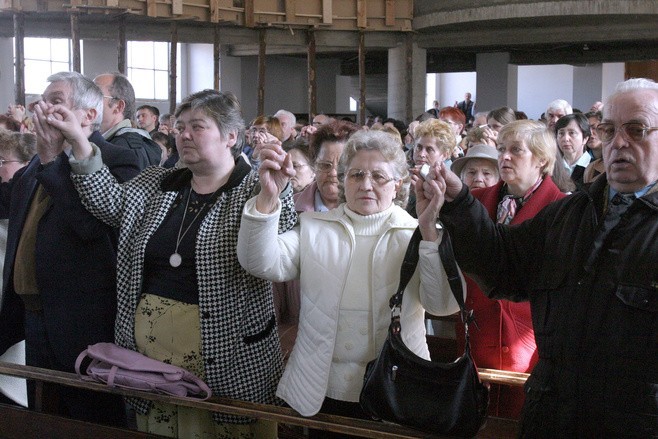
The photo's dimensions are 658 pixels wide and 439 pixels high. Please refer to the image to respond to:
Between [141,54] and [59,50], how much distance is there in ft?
7.67

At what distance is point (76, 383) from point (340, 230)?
118 cm

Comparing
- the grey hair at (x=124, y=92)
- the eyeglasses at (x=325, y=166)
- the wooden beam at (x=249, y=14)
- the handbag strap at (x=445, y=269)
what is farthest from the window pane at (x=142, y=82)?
the handbag strap at (x=445, y=269)

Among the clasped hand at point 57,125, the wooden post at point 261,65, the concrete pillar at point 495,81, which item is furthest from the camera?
the concrete pillar at point 495,81

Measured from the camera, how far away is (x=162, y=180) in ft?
10.4

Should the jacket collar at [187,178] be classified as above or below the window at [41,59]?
below

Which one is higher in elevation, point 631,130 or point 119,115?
point 119,115

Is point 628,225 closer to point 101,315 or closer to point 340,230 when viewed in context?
point 340,230

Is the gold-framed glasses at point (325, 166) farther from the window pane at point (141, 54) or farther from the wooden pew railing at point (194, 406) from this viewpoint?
the window pane at point (141, 54)

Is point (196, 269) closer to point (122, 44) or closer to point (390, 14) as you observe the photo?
point (122, 44)

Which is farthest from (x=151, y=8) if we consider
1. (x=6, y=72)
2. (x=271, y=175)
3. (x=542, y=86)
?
(x=542, y=86)

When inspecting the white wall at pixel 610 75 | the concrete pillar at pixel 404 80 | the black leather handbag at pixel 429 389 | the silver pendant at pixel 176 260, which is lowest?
the black leather handbag at pixel 429 389

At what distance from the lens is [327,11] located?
16219mm

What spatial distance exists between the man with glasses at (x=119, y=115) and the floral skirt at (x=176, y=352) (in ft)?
4.15

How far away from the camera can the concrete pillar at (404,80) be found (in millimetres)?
17344
